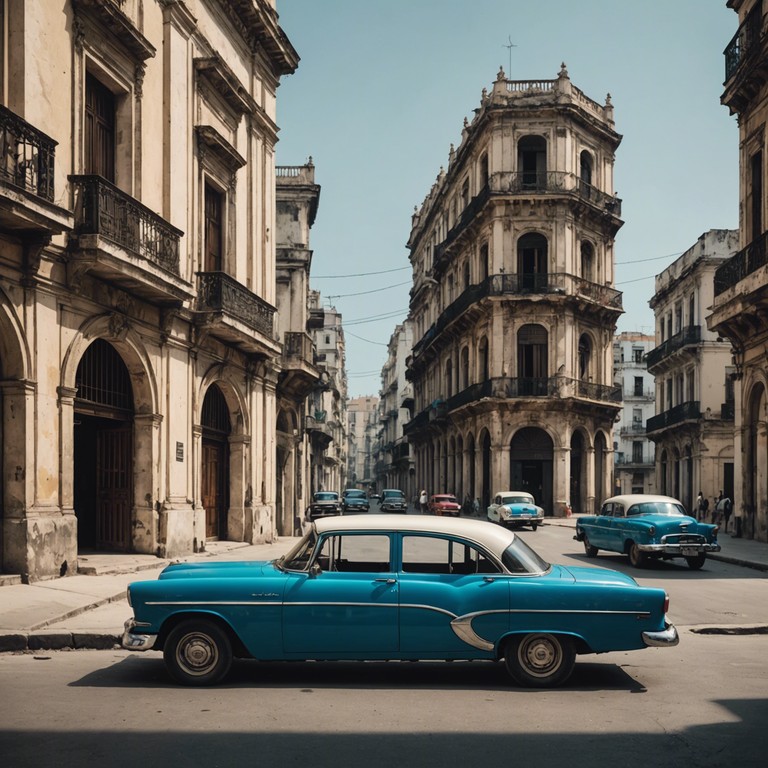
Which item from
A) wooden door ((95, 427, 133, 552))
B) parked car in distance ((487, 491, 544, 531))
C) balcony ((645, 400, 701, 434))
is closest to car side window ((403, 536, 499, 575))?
wooden door ((95, 427, 133, 552))

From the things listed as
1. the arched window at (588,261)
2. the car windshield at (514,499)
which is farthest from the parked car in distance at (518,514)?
the arched window at (588,261)

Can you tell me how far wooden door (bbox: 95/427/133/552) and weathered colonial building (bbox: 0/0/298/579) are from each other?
3cm

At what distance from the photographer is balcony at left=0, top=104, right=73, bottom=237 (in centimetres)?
1146

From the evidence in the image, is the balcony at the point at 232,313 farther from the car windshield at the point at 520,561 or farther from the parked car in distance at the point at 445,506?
the parked car in distance at the point at 445,506

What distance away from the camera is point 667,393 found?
5166cm

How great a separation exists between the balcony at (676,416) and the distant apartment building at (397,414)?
81.7 ft

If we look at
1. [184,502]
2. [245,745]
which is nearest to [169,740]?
[245,745]

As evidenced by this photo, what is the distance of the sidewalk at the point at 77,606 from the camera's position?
906 cm

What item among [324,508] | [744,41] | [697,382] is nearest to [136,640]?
[744,41]

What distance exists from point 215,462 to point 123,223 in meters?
8.08

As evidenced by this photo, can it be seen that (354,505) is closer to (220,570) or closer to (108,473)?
(108,473)

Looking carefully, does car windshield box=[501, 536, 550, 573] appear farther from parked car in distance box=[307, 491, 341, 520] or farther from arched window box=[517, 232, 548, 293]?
arched window box=[517, 232, 548, 293]

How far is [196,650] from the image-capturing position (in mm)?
7277

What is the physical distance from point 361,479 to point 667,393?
382 feet
